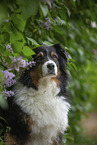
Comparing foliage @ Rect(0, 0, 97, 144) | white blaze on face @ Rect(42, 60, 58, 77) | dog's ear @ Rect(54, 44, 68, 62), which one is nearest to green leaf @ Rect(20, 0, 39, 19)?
foliage @ Rect(0, 0, 97, 144)

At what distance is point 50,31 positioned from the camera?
10.2 ft

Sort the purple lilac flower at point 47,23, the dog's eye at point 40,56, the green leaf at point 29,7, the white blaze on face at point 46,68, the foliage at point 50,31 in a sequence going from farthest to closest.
Answer: the purple lilac flower at point 47,23 < the dog's eye at point 40,56 < the white blaze on face at point 46,68 < the foliage at point 50,31 < the green leaf at point 29,7

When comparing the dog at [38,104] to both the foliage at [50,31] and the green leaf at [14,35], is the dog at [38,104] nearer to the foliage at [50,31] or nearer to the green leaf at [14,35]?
the foliage at [50,31]

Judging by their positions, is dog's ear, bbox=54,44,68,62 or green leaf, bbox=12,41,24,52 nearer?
green leaf, bbox=12,41,24,52

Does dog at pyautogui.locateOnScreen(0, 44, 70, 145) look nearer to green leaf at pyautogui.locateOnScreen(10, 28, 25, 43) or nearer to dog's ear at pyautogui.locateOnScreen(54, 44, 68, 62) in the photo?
dog's ear at pyautogui.locateOnScreen(54, 44, 68, 62)

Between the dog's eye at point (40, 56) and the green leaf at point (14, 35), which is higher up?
the green leaf at point (14, 35)

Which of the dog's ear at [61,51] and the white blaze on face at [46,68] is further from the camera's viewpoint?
the dog's ear at [61,51]

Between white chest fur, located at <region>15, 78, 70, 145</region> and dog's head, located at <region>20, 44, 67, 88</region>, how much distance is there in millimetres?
83

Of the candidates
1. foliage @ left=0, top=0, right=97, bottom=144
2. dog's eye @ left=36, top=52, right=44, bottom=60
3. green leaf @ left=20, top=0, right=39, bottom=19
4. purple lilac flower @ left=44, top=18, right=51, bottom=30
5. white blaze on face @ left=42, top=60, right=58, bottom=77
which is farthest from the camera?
purple lilac flower @ left=44, top=18, right=51, bottom=30

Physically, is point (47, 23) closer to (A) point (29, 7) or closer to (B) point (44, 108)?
(B) point (44, 108)

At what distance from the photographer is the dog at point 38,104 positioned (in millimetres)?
2688

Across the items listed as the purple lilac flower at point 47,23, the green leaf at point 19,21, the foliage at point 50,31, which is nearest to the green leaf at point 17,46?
the foliage at point 50,31

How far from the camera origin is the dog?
106 inches

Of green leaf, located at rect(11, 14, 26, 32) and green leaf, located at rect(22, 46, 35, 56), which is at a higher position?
green leaf, located at rect(11, 14, 26, 32)
